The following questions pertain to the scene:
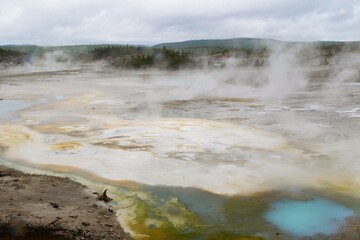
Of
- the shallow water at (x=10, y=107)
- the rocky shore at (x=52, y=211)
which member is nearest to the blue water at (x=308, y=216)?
the rocky shore at (x=52, y=211)

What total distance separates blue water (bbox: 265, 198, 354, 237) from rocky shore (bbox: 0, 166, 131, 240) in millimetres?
2001

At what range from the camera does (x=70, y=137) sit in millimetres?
9516

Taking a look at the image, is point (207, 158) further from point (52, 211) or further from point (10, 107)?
point (10, 107)

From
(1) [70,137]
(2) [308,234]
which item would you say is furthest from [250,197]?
(1) [70,137]

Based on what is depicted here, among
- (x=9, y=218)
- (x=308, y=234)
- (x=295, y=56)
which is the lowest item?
(x=308, y=234)

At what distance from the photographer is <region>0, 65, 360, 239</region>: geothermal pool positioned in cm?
525

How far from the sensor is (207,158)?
25.6ft

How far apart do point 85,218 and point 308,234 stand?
2.70 meters

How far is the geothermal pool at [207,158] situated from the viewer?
5254 millimetres

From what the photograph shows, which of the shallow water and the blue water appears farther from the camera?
the shallow water

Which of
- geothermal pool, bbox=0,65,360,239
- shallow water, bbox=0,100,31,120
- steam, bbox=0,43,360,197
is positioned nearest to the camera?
geothermal pool, bbox=0,65,360,239

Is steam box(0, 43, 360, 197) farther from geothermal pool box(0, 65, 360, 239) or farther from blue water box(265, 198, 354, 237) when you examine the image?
blue water box(265, 198, 354, 237)

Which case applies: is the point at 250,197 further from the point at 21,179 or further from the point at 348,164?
the point at 21,179

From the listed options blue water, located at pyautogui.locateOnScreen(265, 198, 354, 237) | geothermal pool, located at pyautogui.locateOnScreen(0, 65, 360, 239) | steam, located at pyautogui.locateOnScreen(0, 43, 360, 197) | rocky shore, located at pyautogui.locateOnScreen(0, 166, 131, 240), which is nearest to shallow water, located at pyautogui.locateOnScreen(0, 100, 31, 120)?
geothermal pool, located at pyautogui.locateOnScreen(0, 65, 360, 239)
